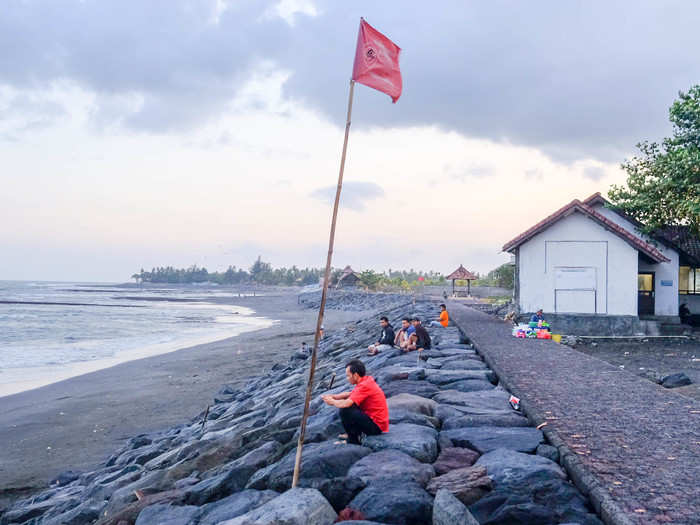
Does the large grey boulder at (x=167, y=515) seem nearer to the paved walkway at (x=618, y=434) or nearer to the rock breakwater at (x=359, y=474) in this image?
the rock breakwater at (x=359, y=474)

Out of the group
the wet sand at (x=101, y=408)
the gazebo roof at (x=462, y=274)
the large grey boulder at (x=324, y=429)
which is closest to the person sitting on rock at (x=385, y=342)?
the wet sand at (x=101, y=408)

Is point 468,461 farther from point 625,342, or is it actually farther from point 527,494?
point 625,342

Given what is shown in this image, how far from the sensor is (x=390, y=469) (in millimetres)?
4547

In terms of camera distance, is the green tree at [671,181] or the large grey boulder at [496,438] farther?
the green tree at [671,181]

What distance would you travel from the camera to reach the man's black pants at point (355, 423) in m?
5.26

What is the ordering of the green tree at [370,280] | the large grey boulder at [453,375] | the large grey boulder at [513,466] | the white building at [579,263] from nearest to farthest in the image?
the large grey boulder at [513,466] → the large grey boulder at [453,375] → the white building at [579,263] → the green tree at [370,280]

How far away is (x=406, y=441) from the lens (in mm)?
5137

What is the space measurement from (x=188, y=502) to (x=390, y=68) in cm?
430

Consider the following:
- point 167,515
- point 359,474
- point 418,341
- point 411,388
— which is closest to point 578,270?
point 418,341

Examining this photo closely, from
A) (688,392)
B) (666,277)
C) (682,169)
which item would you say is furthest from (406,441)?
(666,277)

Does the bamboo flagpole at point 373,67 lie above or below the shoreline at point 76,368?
above

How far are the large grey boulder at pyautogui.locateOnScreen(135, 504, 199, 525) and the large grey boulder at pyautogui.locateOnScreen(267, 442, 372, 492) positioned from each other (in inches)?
27.5

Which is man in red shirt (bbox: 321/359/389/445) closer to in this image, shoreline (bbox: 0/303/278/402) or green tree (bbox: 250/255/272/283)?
shoreline (bbox: 0/303/278/402)

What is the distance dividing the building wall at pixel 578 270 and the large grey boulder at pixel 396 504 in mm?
15718
